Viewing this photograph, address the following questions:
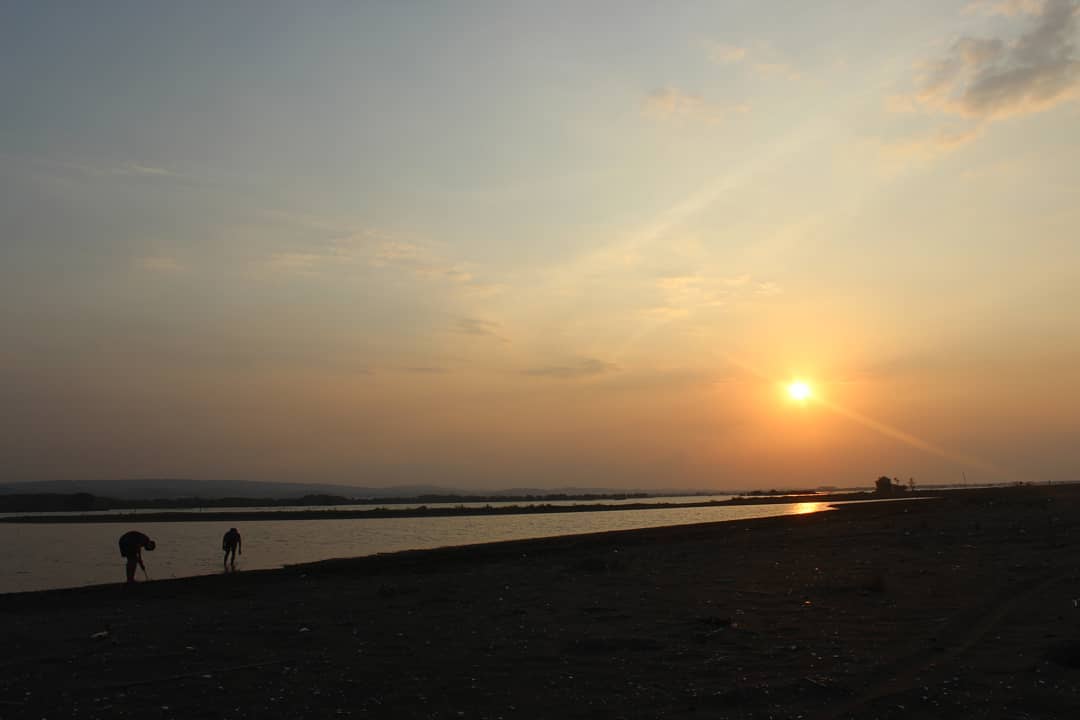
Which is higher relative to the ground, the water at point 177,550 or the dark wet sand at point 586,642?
the dark wet sand at point 586,642

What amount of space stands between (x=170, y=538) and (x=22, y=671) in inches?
2128

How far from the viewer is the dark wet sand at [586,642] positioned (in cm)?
1228

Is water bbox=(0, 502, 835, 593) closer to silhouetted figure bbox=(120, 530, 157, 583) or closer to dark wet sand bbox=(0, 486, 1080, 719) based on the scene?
silhouetted figure bbox=(120, 530, 157, 583)

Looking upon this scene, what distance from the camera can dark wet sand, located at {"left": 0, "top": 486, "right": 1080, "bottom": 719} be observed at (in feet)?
40.3

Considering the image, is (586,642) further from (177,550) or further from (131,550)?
(177,550)

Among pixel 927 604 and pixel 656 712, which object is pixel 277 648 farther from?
pixel 927 604

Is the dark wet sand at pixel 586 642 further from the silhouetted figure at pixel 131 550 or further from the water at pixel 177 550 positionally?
the water at pixel 177 550

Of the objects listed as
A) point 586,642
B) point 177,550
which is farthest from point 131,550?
point 586,642

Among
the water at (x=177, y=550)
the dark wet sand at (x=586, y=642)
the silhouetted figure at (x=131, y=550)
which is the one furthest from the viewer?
the water at (x=177, y=550)

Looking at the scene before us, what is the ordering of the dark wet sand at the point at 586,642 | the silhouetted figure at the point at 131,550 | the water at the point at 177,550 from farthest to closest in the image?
the water at the point at 177,550, the silhouetted figure at the point at 131,550, the dark wet sand at the point at 586,642

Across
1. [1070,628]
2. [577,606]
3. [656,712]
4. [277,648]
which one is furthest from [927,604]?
[277,648]

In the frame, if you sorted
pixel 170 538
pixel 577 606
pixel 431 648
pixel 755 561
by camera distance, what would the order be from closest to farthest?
pixel 431 648, pixel 577 606, pixel 755 561, pixel 170 538

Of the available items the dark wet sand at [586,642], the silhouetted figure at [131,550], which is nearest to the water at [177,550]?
the silhouetted figure at [131,550]

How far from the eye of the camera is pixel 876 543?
35.8 m
